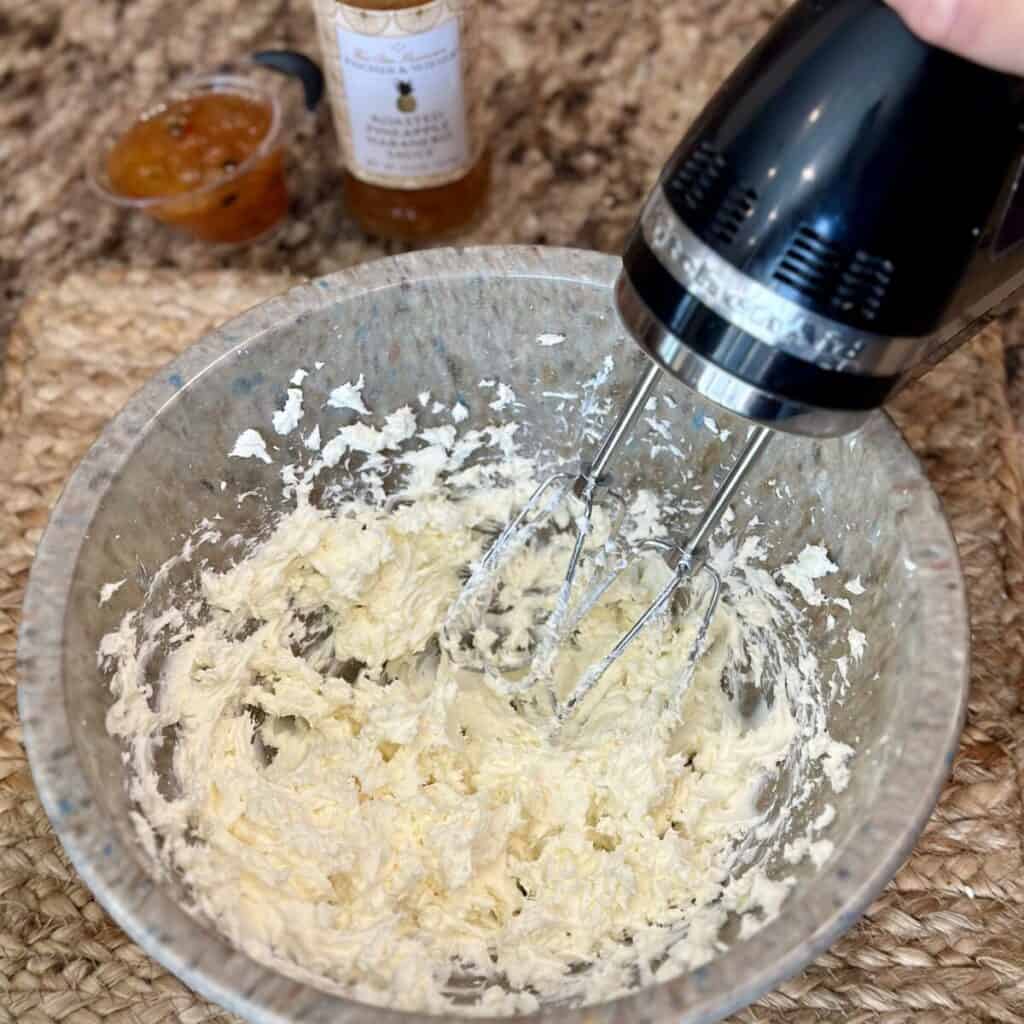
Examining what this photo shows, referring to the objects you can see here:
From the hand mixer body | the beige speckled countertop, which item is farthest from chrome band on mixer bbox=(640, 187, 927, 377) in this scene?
the beige speckled countertop

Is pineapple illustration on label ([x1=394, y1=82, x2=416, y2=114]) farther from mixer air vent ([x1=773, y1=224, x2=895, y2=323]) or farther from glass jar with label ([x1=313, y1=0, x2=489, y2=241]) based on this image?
mixer air vent ([x1=773, y1=224, x2=895, y2=323])

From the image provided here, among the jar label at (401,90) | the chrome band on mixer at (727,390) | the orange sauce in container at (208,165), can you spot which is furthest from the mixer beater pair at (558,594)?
the orange sauce in container at (208,165)

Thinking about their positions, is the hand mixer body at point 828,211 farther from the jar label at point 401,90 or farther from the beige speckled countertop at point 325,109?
the beige speckled countertop at point 325,109

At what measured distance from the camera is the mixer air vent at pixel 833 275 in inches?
17.8

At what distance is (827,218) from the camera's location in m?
Result: 0.45

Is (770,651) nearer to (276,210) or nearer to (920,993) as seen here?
(920,993)

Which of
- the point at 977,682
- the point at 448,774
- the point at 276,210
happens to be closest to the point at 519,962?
the point at 448,774

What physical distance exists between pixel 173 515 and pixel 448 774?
0.26m

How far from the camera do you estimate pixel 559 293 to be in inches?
28.0

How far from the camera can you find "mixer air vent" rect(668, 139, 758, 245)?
46cm

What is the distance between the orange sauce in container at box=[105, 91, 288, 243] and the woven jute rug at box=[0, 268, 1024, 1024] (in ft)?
0.20

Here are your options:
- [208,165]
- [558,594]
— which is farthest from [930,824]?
[208,165]

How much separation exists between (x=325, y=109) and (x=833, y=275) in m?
0.81

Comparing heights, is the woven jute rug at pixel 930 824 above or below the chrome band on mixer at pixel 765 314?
below
